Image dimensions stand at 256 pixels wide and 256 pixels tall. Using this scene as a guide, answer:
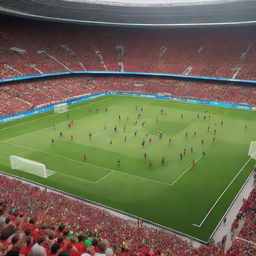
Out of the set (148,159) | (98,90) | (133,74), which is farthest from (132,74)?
(148,159)

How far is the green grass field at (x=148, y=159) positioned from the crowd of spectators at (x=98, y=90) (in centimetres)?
538

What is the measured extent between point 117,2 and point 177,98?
81.7ft

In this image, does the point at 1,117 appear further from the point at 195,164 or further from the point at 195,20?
the point at 195,20

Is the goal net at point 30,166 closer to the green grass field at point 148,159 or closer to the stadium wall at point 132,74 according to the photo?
the green grass field at point 148,159

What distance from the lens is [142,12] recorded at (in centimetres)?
6706

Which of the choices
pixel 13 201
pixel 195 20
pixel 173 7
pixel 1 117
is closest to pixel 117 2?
pixel 173 7

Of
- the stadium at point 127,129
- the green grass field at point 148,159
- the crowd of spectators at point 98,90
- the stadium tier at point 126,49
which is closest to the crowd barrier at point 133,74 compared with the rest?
the stadium at point 127,129

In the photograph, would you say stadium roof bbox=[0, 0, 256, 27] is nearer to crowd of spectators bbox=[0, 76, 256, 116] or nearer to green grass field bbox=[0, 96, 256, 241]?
crowd of spectators bbox=[0, 76, 256, 116]

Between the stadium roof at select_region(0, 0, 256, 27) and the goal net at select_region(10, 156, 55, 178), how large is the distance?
119 feet

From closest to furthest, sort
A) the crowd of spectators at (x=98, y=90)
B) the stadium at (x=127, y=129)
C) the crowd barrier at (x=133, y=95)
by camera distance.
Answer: the stadium at (x=127, y=129) < the crowd barrier at (x=133, y=95) < the crowd of spectators at (x=98, y=90)

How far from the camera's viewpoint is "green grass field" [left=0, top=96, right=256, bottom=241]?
22828 mm

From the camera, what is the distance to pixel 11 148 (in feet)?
114

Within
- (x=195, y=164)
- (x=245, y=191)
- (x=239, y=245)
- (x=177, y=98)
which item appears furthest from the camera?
(x=177, y=98)

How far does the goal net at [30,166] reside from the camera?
27484mm
